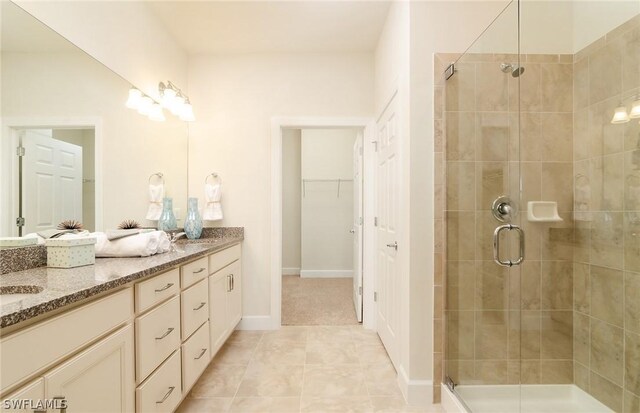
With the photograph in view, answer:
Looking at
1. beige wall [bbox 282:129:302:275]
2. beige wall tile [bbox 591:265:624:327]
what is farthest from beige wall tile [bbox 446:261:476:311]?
beige wall [bbox 282:129:302:275]

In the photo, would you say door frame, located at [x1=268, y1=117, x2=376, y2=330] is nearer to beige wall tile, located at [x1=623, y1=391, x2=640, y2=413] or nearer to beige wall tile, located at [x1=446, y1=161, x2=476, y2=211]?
beige wall tile, located at [x1=446, y1=161, x2=476, y2=211]

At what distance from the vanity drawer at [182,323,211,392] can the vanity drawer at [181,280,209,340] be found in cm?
5

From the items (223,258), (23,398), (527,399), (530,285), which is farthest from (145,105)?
(527,399)

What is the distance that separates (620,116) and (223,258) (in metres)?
2.63

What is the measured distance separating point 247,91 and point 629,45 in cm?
270

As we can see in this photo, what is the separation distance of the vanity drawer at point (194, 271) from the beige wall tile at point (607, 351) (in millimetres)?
2339

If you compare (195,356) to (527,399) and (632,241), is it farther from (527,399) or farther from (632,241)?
(632,241)

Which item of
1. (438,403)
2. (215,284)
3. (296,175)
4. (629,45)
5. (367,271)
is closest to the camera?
(629,45)

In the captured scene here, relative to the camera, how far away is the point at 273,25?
7.97 feet

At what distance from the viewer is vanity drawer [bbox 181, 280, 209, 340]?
1578 mm

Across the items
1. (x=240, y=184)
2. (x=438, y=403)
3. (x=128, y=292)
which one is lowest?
(x=438, y=403)

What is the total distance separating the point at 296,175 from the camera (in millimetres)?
5383

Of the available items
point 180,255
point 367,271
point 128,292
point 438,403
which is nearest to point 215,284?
point 180,255

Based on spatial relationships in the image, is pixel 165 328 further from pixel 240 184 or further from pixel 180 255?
pixel 240 184
